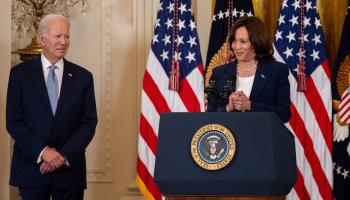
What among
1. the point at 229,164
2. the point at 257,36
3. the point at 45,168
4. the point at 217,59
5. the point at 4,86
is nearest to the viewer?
the point at 229,164

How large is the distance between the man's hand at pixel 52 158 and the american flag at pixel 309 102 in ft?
7.75

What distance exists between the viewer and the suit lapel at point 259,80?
4.12 metres

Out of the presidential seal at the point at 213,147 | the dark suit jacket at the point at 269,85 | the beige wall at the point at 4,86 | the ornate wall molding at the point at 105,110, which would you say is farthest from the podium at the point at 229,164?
the ornate wall molding at the point at 105,110

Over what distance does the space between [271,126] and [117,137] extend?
3634 millimetres

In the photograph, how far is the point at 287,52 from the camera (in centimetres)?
602

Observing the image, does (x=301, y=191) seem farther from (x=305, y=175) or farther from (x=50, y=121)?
(x=50, y=121)

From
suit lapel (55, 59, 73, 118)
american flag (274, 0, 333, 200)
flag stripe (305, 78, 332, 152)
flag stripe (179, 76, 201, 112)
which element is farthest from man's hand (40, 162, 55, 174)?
flag stripe (305, 78, 332, 152)

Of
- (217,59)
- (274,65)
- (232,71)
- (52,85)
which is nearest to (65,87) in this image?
(52,85)

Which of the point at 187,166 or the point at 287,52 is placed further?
the point at 287,52

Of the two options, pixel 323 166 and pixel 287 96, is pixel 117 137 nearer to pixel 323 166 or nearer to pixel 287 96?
pixel 323 166

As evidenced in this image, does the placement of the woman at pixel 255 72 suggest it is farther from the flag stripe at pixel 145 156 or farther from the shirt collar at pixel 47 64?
the flag stripe at pixel 145 156

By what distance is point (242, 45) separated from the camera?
13.5 feet

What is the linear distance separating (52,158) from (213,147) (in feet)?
4.04

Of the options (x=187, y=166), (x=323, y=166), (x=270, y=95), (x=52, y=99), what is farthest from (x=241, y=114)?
(x=323, y=166)
